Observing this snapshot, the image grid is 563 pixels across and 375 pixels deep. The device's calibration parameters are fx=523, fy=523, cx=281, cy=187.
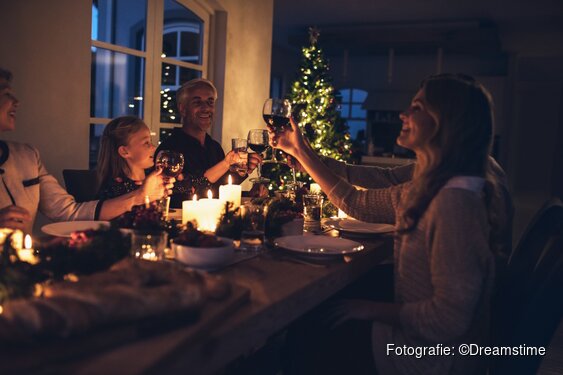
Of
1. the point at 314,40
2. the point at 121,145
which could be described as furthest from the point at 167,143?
the point at 314,40

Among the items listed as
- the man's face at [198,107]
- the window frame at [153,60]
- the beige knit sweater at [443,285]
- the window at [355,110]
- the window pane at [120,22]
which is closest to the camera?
the beige knit sweater at [443,285]

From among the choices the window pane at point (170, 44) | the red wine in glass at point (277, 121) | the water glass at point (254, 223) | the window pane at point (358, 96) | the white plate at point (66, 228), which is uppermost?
the window pane at point (358, 96)

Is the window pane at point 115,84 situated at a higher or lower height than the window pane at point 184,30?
lower

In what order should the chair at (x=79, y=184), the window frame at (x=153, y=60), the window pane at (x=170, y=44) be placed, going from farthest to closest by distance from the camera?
the window pane at (x=170, y=44), the window frame at (x=153, y=60), the chair at (x=79, y=184)

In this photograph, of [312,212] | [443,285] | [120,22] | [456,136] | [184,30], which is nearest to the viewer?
[443,285]

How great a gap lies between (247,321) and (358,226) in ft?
3.66

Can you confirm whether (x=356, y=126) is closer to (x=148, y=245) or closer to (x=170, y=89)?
(x=170, y=89)

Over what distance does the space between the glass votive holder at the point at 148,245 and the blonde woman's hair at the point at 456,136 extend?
667 millimetres

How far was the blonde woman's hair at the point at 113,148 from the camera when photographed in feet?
7.73

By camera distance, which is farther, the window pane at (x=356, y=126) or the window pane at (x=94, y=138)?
the window pane at (x=356, y=126)

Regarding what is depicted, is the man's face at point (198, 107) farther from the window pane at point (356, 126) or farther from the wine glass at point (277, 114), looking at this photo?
the window pane at point (356, 126)

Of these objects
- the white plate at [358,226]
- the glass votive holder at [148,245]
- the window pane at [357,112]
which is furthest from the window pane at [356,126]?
the glass votive holder at [148,245]

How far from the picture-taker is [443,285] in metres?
1.28

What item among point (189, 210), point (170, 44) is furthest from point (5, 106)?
point (170, 44)
